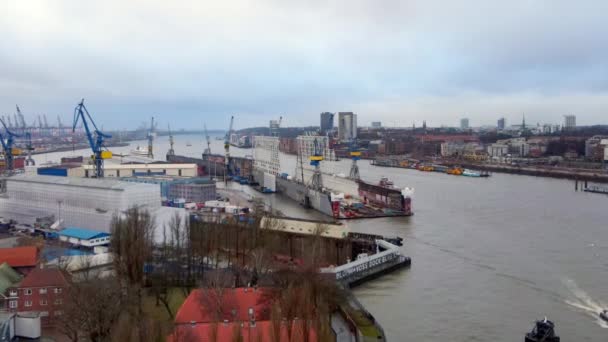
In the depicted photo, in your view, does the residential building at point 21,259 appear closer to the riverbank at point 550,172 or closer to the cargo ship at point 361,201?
the cargo ship at point 361,201

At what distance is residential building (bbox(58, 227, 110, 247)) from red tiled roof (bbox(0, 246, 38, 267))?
5.07ft

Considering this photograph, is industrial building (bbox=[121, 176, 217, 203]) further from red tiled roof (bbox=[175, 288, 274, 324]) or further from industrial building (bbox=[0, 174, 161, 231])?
red tiled roof (bbox=[175, 288, 274, 324])

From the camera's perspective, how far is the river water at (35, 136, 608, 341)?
177 inches

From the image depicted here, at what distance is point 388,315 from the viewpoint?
4.77 metres

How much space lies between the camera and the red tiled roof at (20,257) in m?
5.33

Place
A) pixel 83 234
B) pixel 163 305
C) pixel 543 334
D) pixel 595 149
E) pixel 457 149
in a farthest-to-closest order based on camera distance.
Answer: pixel 457 149, pixel 595 149, pixel 83 234, pixel 163 305, pixel 543 334

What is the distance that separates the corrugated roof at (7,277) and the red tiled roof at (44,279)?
1.32 feet

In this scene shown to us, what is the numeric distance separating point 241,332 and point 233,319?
1.40 ft

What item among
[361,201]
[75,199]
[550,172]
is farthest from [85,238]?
[550,172]

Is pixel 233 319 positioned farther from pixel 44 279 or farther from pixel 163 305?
pixel 44 279

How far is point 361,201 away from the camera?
1159 centimetres

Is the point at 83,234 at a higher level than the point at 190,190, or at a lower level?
lower

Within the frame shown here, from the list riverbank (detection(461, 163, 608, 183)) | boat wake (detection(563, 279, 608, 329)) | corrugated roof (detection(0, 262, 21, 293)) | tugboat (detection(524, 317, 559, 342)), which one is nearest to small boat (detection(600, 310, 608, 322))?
boat wake (detection(563, 279, 608, 329))

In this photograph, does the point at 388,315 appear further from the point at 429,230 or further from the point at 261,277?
the point at 429,230
